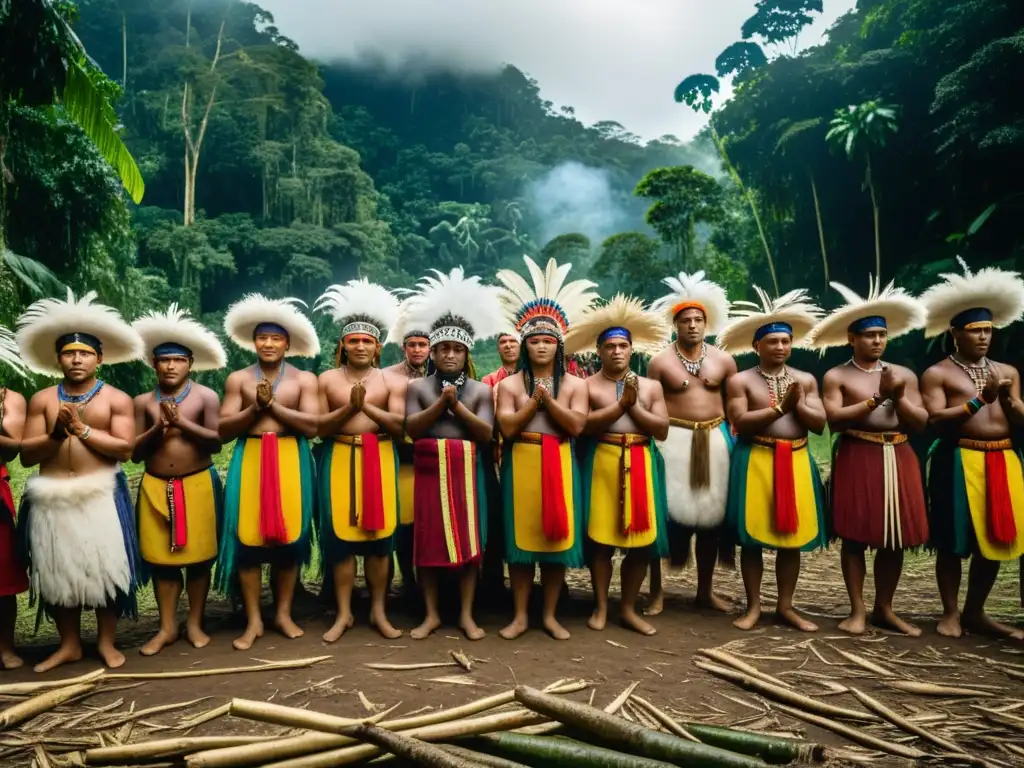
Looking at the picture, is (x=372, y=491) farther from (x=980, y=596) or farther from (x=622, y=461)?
(x=980, y=596)

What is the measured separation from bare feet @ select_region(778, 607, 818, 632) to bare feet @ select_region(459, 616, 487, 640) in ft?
6.00

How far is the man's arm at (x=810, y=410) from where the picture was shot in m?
4.20

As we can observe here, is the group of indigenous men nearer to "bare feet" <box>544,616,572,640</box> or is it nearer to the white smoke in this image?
"bare feet" <box>544,616,572,640</box>

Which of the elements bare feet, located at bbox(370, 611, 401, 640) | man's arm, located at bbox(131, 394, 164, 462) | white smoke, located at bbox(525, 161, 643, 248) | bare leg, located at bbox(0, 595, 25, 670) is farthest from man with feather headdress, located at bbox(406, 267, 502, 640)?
white smoke, located at bbox(525, 161, 643, 248)

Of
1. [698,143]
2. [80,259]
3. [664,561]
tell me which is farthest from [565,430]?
[698,143]

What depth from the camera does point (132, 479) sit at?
1001 cm

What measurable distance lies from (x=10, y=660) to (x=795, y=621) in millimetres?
4365

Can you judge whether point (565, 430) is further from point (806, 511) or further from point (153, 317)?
point (153, 317)

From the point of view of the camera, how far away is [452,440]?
4168mm

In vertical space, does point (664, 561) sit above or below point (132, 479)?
below

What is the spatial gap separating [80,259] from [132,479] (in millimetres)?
3852

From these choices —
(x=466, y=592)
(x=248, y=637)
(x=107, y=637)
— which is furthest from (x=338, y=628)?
(x=107, y=637)

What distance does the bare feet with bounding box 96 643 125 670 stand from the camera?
372 cm

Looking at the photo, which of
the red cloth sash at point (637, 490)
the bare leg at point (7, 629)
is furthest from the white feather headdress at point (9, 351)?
the red cloth sash at point (637, 490)
